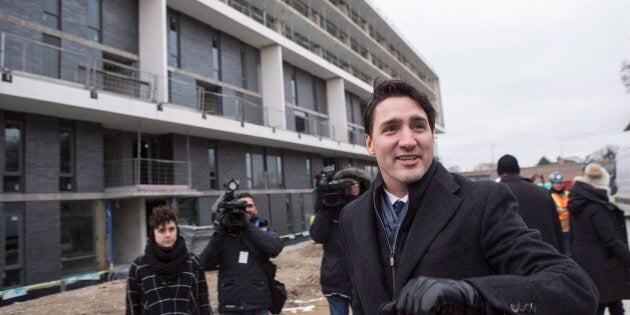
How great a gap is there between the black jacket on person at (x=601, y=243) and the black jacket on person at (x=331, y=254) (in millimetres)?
2351

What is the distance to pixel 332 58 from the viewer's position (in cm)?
2761

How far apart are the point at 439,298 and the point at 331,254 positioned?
10.1ft

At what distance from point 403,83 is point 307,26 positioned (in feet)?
73.7

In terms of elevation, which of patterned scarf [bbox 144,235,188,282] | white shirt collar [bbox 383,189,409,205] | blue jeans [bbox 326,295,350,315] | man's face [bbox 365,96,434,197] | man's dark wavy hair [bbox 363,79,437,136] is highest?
man's dark wavy hair [bbox 363,79,437,136]

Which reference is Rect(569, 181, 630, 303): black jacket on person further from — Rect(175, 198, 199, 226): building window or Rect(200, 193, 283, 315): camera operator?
Rect(175, 198, 199, 226): building window

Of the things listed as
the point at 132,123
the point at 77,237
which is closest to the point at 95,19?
the point at 132,123

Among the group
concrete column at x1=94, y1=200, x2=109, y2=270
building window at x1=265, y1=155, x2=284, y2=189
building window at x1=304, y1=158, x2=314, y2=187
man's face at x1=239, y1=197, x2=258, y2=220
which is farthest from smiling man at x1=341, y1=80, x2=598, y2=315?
building window at x1=304, y1=158, x2=314, y2=187

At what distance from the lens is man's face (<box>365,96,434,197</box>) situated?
4.99ft

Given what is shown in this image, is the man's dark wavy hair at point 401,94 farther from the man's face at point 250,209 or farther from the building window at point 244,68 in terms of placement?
the building window at point 244,68

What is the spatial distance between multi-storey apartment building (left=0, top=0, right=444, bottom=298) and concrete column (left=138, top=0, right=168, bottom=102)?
50 millimetres

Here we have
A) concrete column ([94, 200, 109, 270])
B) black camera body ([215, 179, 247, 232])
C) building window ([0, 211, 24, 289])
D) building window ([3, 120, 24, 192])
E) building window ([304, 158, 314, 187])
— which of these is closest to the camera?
black camera body ([215, 179, 247, 232])

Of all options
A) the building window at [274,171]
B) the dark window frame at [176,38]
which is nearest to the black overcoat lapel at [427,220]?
the dark window frame at [176,38]

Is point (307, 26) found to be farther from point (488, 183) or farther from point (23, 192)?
point (488, 183)

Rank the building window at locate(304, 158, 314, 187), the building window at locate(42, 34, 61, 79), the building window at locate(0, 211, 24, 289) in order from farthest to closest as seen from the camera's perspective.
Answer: the building window at locate(304, 158, 314, 187)
the building window at locate(42, 34, 61, 79)
the building window at locate(0, 211, 24, 289)
